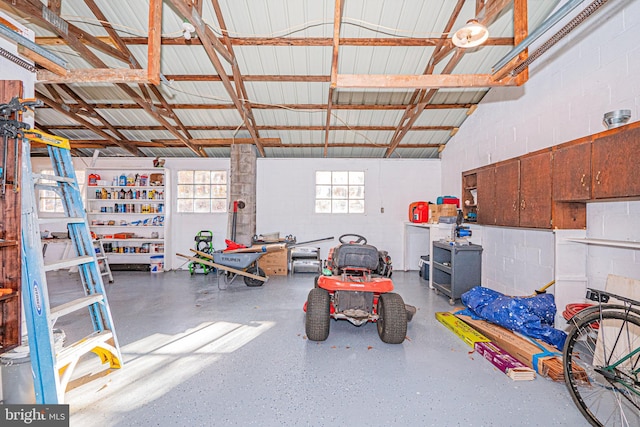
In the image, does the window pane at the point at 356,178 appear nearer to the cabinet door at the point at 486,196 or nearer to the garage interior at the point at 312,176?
the garage interior at the point at 312,176

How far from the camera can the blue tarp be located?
9.23 feet

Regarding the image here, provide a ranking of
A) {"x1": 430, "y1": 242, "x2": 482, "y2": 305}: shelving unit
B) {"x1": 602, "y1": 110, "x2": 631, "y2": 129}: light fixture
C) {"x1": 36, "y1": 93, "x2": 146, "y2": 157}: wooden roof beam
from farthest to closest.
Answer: {"x1": 36, "y1": 93, "x2": 146, "y2": 157}: wooden roof beam < {"x1": 430, "y1": 242, "x2": 482, "y2": 305}: shelving unit < {"x1": 602, "y1": 110, "x2": 631, "y2": 129}: light fixture

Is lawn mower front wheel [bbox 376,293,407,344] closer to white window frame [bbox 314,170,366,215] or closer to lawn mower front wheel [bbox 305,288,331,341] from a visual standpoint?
lawn mower front wheel [bbox 305,288,331,341]

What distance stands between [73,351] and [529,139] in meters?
5.38

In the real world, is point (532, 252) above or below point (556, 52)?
below

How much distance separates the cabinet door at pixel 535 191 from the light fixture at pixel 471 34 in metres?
1.83

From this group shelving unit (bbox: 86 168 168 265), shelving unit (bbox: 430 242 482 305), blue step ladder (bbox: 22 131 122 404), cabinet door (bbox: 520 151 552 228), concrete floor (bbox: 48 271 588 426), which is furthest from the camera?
shelving unit (bbox: 86 168 168 265)

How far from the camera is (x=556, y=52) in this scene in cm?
348

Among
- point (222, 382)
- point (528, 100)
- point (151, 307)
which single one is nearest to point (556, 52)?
point (528, 100)

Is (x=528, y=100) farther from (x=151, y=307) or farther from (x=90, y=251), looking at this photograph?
(x=151, y=307)

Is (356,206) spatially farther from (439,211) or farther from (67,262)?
(67,262)

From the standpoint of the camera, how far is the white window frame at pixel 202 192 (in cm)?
705

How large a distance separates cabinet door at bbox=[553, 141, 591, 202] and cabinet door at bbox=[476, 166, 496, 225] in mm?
1190

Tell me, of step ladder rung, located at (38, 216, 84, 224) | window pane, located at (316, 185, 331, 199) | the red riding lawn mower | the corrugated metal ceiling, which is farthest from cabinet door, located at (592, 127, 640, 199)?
window pane, located at (316, 185, 331, 199)
